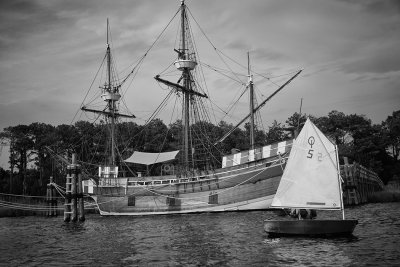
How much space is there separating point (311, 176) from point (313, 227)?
2.79m

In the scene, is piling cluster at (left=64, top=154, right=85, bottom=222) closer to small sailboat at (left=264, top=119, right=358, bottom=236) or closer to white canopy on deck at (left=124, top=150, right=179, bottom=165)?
white canopy on deck at (left=124, top=150, right=179, bottom=165)

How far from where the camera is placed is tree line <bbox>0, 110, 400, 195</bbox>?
289 feet

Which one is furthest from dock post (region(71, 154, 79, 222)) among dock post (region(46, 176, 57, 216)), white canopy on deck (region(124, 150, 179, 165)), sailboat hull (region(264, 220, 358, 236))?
sailboat hull (region(264, 220, 358, 236))

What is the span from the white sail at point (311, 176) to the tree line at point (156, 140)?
2476 inches

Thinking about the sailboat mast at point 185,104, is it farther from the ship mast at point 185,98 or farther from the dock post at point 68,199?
the dock post at point 68,199

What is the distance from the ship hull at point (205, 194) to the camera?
1571 inches

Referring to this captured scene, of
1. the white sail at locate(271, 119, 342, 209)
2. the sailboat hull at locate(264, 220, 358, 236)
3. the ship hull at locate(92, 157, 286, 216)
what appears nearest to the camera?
the sailboat hull at locate(264, 220, 358, 236)

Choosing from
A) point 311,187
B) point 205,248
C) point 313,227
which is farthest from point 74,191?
point 313,227

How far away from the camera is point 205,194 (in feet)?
140

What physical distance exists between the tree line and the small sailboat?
206 ft

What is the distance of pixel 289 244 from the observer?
19.1 m

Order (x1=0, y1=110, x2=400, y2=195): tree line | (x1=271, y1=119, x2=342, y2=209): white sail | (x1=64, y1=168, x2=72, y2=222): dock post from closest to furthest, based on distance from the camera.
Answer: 1. (x1=271, y1=119, x2=342, y2=209): white sail
2. (x1=64, y1=168, x2=72, y2=222): dock post
3. (x1=0, y1=110, x2=400, y2=195): tree line

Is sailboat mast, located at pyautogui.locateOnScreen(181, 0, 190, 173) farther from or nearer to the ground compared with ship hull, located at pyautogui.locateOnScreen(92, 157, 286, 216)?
farther from the ground

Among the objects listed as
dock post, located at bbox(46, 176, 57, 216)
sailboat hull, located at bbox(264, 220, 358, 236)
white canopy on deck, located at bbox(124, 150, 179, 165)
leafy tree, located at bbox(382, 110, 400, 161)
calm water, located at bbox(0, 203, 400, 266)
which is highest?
leafy tree, located at bbox(382, 110, 400, 161)
